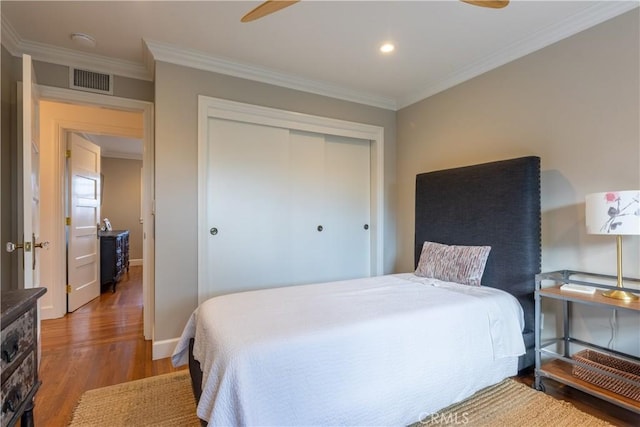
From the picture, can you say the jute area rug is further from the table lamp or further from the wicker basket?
the table lamp

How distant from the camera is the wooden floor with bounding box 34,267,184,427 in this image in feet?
6.56

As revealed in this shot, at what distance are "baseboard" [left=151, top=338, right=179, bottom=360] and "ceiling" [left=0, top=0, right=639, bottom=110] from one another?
236cm

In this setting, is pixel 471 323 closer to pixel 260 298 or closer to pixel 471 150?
pixel 260 298

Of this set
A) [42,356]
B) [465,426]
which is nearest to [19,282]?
[42,356]

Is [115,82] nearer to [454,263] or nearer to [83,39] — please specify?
[83,39]

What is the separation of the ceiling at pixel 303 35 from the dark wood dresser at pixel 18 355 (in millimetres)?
1920

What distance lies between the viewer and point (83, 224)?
4.04 m

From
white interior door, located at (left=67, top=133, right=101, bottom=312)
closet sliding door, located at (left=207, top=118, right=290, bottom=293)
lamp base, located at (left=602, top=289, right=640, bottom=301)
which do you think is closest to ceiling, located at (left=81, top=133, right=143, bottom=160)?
white interior door, located at (left=67, top=133, right=101, bottom=312)

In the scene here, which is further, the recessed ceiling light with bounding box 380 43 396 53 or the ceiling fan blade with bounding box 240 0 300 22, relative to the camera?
the recessed ceiling light with bounding box 380 43 396 53

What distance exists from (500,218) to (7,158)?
392 centimetres

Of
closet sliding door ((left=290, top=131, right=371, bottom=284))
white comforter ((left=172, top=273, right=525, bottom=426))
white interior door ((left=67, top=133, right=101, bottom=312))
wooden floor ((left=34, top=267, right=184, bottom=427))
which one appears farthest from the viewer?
white interior door ((left=67, top=133, right=101, bottom=312))

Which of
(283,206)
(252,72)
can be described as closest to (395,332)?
(283,206)

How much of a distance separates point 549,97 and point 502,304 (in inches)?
62.6

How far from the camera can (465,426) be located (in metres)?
1.69
